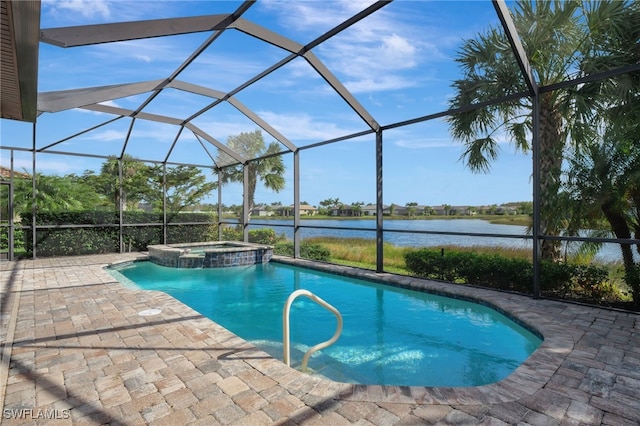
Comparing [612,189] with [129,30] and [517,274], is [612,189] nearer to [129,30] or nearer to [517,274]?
[517,274]

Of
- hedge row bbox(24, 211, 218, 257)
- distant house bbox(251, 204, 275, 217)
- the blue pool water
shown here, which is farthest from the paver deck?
distant house bbox(251, 204, 275, 217)

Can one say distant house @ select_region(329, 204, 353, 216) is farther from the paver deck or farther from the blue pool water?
the paver deck

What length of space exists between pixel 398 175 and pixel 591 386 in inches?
1047

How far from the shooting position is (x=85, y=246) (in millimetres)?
10805

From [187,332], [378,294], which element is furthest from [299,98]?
[187,332]

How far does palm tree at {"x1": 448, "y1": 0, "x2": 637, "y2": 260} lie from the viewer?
596cm

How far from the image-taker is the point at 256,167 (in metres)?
20.6

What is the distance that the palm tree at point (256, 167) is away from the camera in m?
20.5

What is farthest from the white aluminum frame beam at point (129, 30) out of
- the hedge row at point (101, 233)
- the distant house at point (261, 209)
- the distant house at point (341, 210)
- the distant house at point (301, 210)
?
the distant house at point (341, 210)

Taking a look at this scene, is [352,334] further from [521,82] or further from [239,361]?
[521,82]

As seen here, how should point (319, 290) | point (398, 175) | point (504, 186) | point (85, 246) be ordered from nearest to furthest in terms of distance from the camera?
point (319, 290) → point (85, 246) → point (504, 186) → point (398, 175)

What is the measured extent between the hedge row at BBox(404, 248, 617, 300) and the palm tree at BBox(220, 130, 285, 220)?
1362 centimetres

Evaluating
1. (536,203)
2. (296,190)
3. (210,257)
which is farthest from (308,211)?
(536,203)

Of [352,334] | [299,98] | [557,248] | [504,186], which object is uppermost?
[299,98]
